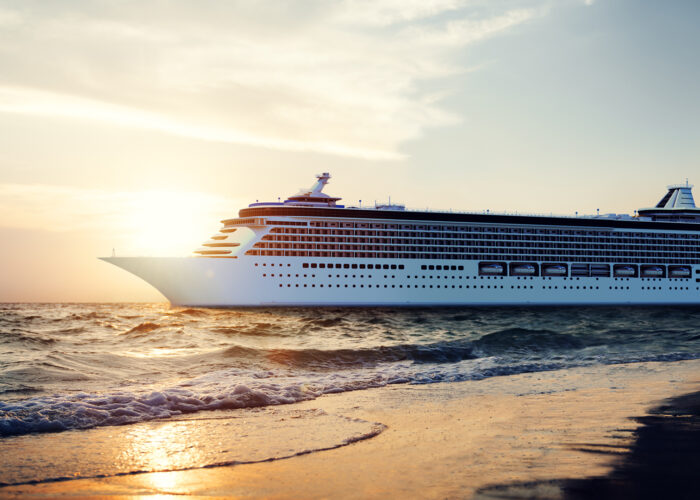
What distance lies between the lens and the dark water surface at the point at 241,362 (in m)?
10.7

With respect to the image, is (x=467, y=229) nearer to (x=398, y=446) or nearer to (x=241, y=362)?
(x=241, y=362)

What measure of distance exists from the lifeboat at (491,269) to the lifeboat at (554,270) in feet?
23.7

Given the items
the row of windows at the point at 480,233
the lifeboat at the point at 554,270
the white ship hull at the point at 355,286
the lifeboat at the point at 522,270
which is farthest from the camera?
the lifeboat at the point at 554,270

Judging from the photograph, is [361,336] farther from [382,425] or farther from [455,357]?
[382,425]

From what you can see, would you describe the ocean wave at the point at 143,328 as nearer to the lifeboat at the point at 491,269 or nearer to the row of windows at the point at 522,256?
the row of windows at the point at 522,256

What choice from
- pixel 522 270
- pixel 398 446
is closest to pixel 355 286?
pixel 522 270

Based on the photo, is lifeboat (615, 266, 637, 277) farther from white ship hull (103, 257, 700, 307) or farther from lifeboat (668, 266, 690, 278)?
lifeboat (668, 266, 690, 278)

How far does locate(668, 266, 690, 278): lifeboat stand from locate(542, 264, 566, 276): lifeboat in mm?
18142

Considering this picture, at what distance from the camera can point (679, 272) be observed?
84750 millimetres

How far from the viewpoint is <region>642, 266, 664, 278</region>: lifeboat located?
272ft

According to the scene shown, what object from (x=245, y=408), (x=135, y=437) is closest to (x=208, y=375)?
(x=245, y=408)

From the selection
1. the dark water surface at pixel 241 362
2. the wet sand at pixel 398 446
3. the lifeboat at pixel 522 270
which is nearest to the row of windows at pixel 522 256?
the lifeboat at pixel 522 270

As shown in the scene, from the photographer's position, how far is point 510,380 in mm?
14648

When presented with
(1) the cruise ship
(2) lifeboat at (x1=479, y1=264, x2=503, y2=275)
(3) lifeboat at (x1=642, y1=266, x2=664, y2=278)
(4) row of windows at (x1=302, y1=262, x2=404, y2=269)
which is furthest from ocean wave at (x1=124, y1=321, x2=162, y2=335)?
(3) lifeboat at (x1=642, y1=266, x2=664, y2=278)
